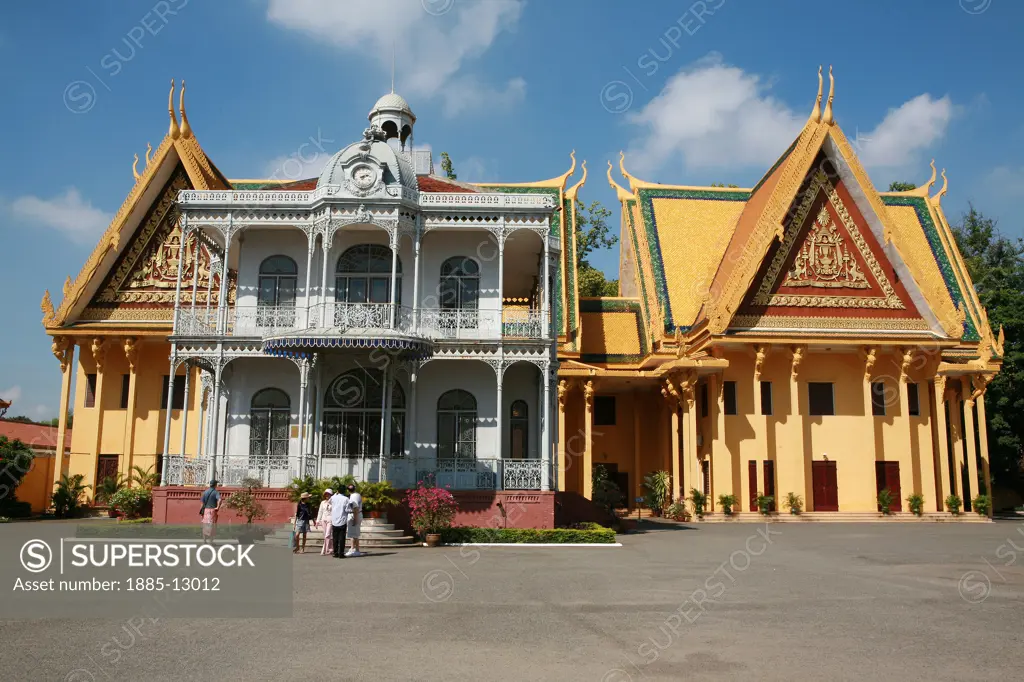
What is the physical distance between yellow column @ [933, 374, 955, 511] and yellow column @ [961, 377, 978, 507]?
3.11ft

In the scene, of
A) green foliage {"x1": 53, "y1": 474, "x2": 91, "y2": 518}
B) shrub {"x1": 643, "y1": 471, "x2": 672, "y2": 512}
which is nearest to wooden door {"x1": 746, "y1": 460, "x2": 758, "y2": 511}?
shrub {"x1": 643, "y1": 471, "x2": 672, "y2": 512}

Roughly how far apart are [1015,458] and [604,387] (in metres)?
18.1

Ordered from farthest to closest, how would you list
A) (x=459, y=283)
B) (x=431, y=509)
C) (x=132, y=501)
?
1. (x=132, y=501)
2. (x=459, y=283)
3. (x=431, y=509)

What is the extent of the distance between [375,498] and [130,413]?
12.7m

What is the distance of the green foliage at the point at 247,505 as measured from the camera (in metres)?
19.7

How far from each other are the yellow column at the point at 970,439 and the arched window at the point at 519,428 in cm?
1716

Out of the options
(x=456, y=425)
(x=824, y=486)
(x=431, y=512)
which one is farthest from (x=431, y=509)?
(x=824, y=486)

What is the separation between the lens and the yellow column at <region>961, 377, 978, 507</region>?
3031cm

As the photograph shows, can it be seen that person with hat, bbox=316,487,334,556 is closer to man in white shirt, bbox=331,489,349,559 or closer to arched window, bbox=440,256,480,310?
man in white shirt, bbox=331,489,349,559

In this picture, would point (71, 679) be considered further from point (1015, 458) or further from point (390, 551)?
point (1015, 458)

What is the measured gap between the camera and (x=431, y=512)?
18.7 meters

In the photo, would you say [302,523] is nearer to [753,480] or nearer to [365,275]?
[365,275]

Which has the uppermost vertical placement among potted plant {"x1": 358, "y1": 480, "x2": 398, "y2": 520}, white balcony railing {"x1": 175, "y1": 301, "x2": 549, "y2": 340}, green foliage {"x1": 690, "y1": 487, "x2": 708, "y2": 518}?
white balcony railing {"x1": 175, "y1": 301, "x2": 549, "y2": 340}

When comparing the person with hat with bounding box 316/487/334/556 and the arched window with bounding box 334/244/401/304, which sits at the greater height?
the arched window with bounding box 334/244/401/304
